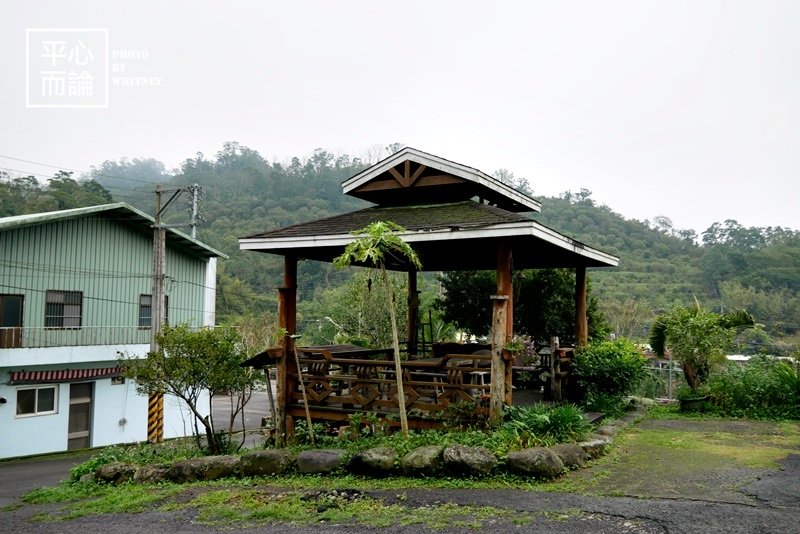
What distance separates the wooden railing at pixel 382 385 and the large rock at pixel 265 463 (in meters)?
1.91

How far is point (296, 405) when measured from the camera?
10562 mm

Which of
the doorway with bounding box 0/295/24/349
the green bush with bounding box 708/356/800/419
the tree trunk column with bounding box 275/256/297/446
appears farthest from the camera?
the doorway with bounding box 0/295/24/349

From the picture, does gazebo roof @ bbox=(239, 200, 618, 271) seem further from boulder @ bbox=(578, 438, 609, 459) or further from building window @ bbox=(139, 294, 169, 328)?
building window @ bbox=(139, 294, 169, 328)

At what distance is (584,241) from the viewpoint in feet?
153

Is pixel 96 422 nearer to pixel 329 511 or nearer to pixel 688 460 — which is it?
pixel 329 511

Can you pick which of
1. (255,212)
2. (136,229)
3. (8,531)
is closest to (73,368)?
(136,229)

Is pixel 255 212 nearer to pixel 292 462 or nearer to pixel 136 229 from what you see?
pixel 136 229

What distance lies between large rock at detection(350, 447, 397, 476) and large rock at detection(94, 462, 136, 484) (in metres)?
3.56

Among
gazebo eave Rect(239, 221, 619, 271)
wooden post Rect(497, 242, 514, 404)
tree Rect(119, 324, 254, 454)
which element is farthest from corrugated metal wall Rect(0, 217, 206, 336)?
wooden post Rect(497, 242, 514, 404)

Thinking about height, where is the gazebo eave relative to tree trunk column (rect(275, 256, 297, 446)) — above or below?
above

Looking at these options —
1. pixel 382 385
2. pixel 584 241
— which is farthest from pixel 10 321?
pixel 584 241

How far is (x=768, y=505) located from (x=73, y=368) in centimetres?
1954

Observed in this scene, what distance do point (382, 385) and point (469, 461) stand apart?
294cm

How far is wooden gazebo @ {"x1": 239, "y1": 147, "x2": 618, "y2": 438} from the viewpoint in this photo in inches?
354
